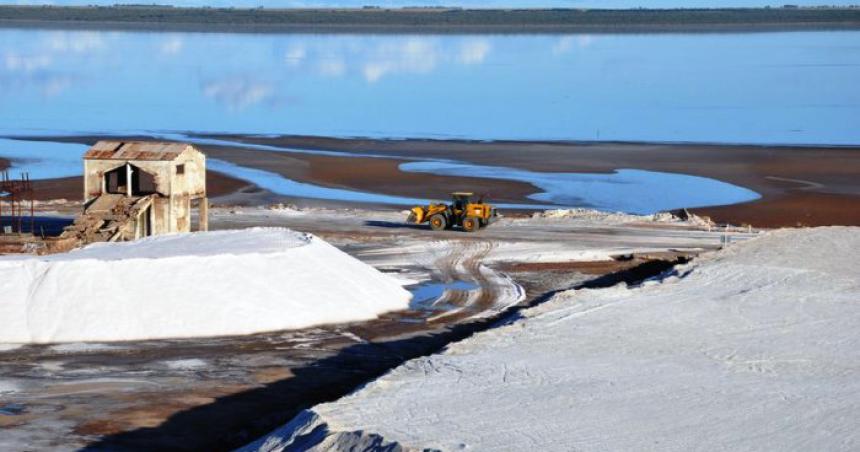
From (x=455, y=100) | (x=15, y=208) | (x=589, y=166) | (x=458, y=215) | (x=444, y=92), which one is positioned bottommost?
(x=15, y=208)

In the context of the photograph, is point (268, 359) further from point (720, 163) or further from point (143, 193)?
point (720, 163)

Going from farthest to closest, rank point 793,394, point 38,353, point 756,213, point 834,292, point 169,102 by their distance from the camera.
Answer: point 169,102
point 756,213
point 834,292
point 38,353
point 793,394

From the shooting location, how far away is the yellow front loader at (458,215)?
4912cm

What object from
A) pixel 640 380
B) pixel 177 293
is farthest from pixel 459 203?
pixel 640 380

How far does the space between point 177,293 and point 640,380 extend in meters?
11.9

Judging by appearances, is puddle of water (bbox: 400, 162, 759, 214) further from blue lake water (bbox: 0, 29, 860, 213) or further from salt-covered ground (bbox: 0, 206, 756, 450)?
salt-covered ground (bbox: 0, 206, 756, 450)

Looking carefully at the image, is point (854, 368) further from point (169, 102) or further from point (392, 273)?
point (169, 102)

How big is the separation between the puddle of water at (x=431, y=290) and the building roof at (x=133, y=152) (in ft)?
31.9

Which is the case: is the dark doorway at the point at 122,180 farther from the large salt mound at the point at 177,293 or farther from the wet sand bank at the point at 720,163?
the wet sand bank at the point at 720,163

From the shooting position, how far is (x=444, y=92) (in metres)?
112

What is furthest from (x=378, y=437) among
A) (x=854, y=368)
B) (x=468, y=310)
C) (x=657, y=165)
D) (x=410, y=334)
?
(x=657, y=165)

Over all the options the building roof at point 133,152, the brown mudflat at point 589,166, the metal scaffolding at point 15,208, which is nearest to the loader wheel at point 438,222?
the building roof at point 133,152

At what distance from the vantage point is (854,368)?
90.6 ft

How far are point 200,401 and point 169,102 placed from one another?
76.2m
